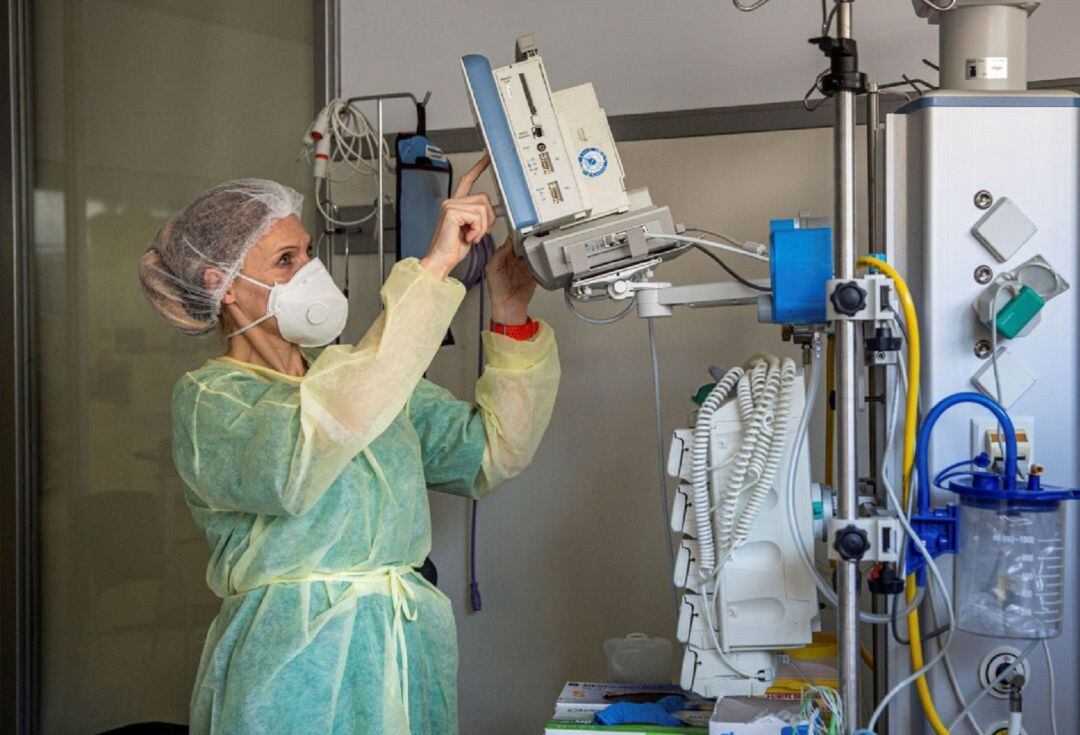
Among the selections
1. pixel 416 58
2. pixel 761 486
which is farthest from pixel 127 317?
pixel 761 486

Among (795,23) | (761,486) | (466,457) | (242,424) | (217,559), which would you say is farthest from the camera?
(795,23)

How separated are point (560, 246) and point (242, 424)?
0.57 metres

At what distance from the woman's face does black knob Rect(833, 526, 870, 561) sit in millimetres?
985

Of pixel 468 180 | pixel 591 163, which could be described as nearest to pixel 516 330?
pixel 468 180

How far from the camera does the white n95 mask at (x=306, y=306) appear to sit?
1813 mm

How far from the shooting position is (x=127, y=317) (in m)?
3.14

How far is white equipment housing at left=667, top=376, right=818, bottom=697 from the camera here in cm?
160

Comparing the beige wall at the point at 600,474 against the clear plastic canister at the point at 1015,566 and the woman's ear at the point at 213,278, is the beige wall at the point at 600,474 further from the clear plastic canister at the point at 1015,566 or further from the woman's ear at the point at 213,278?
the woman's ear at the point at 213,278

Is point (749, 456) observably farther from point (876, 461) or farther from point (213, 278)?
point (213, 278)

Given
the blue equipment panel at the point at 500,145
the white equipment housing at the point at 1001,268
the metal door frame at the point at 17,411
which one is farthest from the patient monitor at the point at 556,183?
the metal door frame at the point at 17,411

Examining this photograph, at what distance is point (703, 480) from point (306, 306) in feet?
2.35

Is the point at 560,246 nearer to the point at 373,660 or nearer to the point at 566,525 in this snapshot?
the point at 373,660

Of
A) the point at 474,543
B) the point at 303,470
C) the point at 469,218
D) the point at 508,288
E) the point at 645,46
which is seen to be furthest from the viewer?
the point at 474,543

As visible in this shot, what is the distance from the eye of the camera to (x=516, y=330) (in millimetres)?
2021
